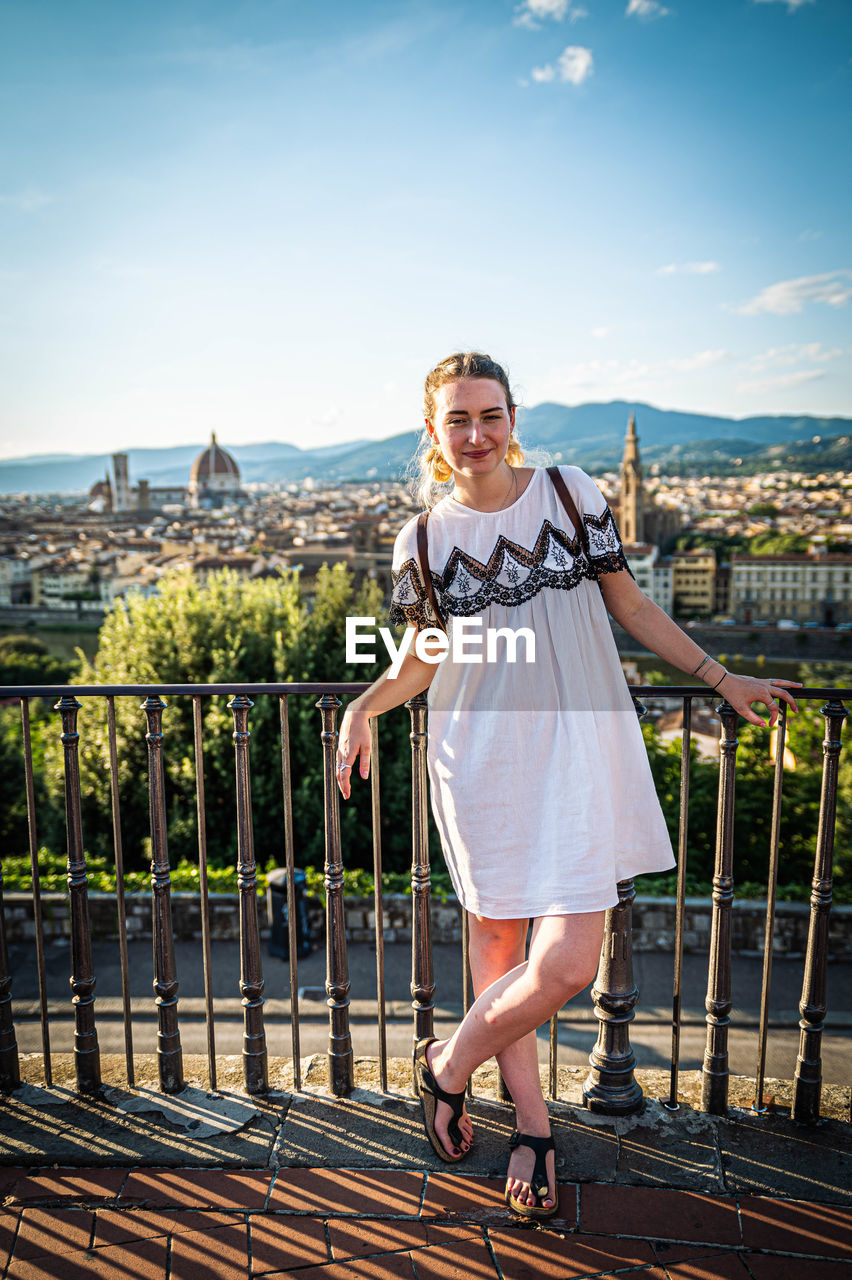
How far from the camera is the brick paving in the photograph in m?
1.59

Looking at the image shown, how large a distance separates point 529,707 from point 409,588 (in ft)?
1.07

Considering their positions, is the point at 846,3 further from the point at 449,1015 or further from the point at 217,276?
the point at 449,1015

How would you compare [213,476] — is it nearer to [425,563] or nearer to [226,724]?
[226,724]

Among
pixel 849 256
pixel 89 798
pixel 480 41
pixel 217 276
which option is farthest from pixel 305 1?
pixel 849 256

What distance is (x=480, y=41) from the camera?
38.1ft

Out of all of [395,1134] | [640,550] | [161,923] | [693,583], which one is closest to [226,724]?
[161,923]

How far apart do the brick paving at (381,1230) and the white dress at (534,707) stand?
0.60 meters

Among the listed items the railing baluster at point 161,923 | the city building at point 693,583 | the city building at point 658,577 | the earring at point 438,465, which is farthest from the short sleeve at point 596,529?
the city building at point 693,583

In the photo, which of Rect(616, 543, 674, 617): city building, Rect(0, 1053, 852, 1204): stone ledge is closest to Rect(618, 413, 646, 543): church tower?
Rect(616, 543, 674, 617): city building

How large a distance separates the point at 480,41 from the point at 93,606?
158 ft

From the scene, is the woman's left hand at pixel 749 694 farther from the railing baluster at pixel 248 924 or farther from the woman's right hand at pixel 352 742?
the railing baluster at pixel 248 924

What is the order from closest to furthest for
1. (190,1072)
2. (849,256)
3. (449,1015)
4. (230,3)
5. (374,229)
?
(190,1072)
(449,1015)
(230,3)
(374,229)
(849,256)

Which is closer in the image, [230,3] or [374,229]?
[230,3]

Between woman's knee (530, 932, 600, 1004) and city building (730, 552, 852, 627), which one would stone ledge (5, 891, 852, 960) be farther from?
city building (730, 552, 852, 627)
